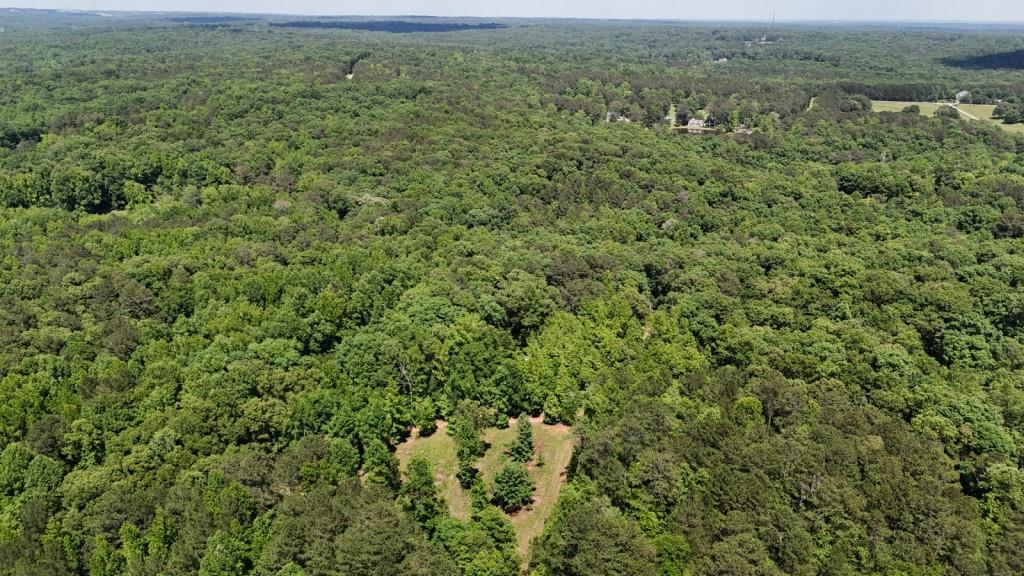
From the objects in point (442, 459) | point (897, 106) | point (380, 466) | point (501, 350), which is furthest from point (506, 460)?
point (897, 106)

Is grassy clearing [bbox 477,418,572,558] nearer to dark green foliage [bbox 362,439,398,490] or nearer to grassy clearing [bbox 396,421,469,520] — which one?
grassy clearing [bbox 396,421,469,520]

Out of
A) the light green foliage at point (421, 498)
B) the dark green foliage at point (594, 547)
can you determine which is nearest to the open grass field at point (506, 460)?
the light green foliage at point (421, 498)

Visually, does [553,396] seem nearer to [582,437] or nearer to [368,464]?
[582,437]

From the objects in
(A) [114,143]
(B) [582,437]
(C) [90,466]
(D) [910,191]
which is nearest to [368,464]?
(B) [582,437]

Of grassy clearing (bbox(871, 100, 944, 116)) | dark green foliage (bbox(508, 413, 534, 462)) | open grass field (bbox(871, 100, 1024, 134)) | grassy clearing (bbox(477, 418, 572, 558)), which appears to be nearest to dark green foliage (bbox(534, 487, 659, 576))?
grassy clearing (bbox(477, 418, 572, 558))

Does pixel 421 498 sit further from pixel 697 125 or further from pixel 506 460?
pixel 697 125

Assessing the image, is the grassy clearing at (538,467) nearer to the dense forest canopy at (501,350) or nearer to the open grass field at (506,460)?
the open grass field at (506,460)
